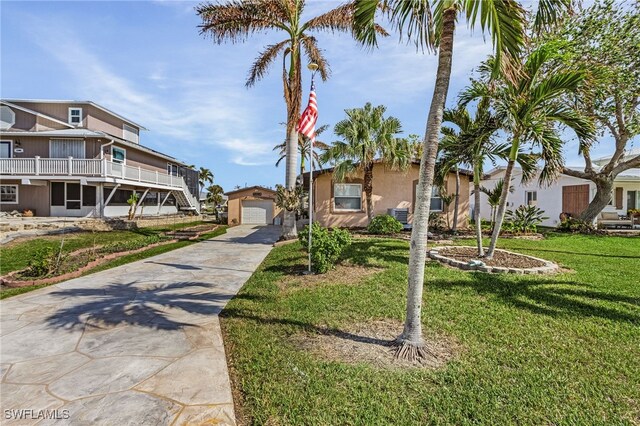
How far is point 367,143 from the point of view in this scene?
1412 cm

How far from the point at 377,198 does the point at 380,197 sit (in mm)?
172

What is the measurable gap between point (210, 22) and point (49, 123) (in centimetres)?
1477

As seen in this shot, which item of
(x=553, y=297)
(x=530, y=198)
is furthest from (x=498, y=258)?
(x=530, y=198)

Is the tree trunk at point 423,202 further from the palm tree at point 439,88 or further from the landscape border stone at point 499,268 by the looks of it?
the landscape border stone at point 499,268

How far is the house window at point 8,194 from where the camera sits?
1911 centimetres

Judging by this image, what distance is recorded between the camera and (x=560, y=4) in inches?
179

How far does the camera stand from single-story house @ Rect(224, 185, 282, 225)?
25.7 metres

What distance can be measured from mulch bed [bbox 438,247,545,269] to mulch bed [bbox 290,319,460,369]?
479 cm

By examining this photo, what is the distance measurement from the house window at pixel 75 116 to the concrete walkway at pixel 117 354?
18.8m

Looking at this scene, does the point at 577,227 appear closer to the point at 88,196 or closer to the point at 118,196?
the point at 118,196

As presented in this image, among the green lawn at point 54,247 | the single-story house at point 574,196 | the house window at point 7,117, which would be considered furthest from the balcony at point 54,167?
the single-story house at point 574,196

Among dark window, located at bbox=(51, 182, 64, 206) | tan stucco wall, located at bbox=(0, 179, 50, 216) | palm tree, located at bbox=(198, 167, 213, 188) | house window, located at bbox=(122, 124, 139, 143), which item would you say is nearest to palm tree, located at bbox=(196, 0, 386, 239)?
dark window, located at bbox=(51, 182, 64, 206)

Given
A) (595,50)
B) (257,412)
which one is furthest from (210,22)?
(595,50)

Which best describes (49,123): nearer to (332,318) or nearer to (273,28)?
(273,28)
